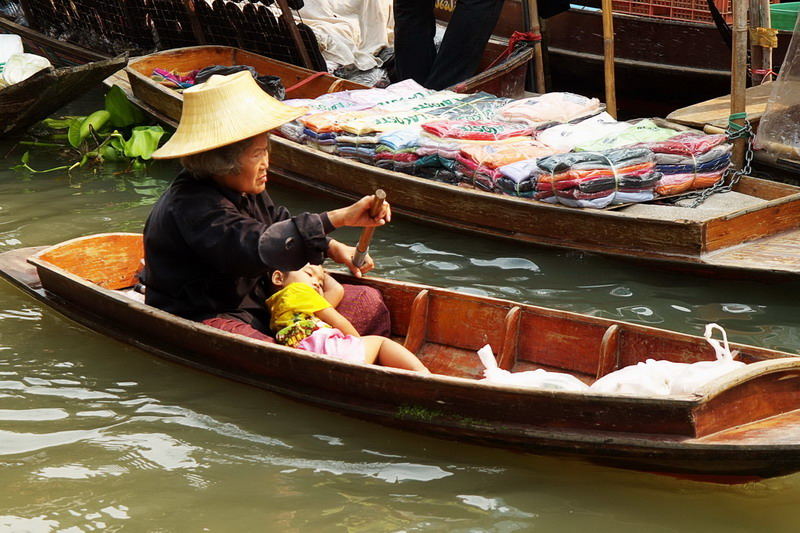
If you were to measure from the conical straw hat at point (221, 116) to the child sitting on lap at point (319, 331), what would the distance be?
725 millimetres

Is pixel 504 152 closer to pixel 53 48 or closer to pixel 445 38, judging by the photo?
pixel 445 38

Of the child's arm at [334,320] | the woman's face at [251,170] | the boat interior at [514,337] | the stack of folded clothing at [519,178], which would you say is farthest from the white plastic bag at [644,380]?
the stack of folded clothing at [519,178]

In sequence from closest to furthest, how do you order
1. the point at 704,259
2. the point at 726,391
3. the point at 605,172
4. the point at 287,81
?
the point at 726,391 → the point at 704,259 → the point at 605,172 → the point at 287,81

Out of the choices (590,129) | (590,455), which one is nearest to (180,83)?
(590,129)

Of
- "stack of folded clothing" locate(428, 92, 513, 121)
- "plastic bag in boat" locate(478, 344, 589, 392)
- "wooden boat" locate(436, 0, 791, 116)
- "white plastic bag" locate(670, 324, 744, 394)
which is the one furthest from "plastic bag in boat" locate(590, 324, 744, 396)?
"wooden boat" locate(436, 0, 791, 116)

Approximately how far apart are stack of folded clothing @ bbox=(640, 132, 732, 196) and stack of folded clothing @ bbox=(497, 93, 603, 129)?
952 mm

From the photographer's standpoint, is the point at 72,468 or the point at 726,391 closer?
the point at 726,391

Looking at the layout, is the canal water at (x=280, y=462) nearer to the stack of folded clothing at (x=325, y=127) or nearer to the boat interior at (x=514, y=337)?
the boat interior at (x=514, y=337)

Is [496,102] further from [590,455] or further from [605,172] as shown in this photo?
[590,455]

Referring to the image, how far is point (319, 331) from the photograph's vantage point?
3709 mm

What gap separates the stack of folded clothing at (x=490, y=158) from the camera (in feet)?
17.7

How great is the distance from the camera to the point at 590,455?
10.3ft

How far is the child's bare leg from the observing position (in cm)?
375

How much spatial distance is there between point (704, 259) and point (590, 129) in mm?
1359
